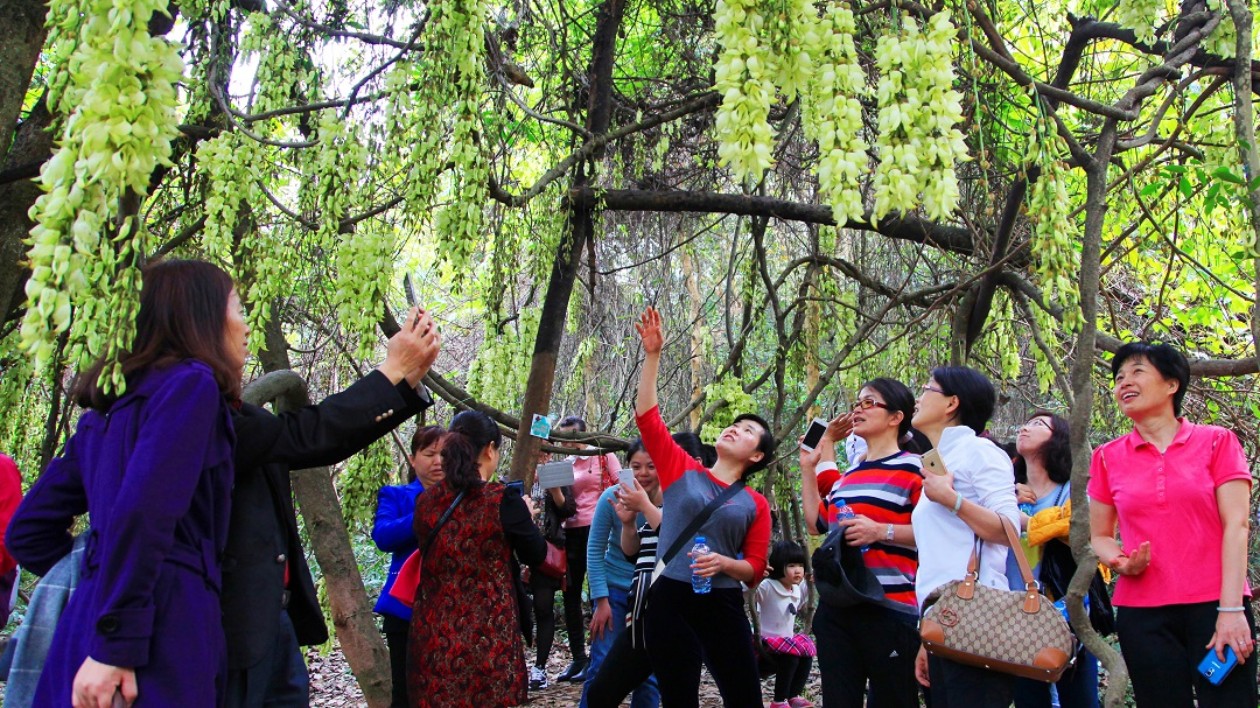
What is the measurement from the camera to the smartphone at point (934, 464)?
2916mm

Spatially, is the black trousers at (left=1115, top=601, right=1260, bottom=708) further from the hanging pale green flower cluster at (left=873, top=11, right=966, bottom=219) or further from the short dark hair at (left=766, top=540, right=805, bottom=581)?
the short dark hair at (left=766, top=540, right=805, bottom=581)

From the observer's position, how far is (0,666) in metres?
2.38

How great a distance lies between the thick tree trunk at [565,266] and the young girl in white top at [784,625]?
1.30 metres

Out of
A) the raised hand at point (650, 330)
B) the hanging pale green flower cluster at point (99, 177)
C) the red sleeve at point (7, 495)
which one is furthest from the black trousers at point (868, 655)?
the red sleeve at point (7, 495)

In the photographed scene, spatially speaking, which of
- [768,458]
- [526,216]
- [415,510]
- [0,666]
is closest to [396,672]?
[415,510]

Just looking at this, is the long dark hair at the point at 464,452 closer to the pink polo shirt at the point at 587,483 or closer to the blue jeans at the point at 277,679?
the blue jeans at the point at 277,679

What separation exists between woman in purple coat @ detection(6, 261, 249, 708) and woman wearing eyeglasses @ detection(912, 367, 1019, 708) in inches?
69.3

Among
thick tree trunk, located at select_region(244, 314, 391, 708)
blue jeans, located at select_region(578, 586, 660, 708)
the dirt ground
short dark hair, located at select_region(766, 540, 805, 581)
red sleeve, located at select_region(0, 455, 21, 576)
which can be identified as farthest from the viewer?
the dirt ground

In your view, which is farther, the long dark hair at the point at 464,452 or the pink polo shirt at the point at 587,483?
the pink polo shirt at the point at 587,483

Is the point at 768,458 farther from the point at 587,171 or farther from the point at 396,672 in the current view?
the point at 587,171

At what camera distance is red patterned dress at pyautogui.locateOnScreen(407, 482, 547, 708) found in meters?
3.50

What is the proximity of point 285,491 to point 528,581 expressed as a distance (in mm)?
4042

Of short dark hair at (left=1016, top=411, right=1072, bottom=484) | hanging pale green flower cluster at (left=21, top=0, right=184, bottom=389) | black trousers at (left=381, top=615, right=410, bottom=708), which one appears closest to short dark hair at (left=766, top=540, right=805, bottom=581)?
short dark hair at (left=1016, top=411, right=1072, bottom=484)

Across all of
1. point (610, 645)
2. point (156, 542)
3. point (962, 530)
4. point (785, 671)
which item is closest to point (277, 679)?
point (156, 542)
